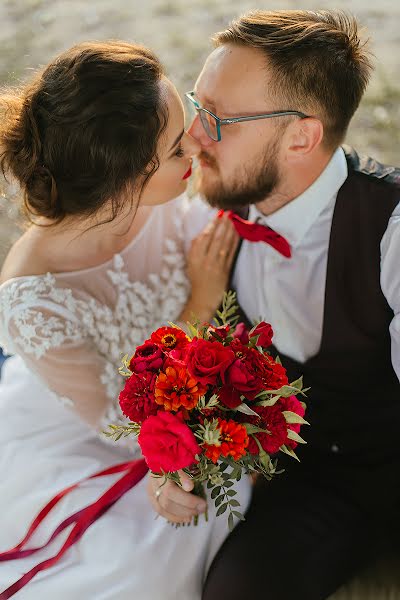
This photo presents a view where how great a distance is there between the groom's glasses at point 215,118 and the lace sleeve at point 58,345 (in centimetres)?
72

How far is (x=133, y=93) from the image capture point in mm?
2213

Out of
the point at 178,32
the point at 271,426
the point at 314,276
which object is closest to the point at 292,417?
the point at 271,426

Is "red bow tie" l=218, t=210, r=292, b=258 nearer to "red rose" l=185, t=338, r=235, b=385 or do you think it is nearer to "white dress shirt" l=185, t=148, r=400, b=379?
"white dress shirt" l=185, t=148, r=400, b=379

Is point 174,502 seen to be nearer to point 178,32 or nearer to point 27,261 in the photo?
point 27,261

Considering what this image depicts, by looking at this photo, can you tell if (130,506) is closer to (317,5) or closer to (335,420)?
(335,420)

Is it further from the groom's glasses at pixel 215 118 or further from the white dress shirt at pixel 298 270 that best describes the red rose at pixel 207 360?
the groom's glasses at pixel 215 118

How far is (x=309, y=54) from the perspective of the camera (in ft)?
7.89

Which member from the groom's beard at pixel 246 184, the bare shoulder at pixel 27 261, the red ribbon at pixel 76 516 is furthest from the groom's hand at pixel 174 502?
the groom's beard at pixel 246 184

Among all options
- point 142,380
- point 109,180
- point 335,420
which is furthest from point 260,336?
point 335,420

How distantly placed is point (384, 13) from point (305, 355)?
390 centimetres

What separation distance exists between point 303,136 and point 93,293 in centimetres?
89

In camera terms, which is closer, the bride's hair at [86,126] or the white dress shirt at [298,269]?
the bride's hair at [86,126]

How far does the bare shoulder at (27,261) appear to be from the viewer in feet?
8.20

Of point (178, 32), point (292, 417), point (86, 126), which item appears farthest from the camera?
point (178, 32)
